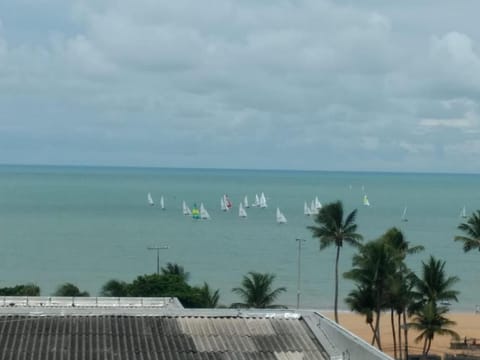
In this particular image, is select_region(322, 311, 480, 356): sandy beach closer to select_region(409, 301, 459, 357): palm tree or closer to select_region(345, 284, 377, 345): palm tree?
select_region(345, 284, 377, 345): palm tree

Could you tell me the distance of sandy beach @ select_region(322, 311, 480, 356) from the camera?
158 ft

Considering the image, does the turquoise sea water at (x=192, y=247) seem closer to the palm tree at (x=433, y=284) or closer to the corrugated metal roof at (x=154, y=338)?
the palm tree at (x=433, y=284)

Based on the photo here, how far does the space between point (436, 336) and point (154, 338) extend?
1477 inches

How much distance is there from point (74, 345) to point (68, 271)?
71434mm

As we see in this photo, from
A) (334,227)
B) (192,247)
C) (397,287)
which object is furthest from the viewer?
(192,247)

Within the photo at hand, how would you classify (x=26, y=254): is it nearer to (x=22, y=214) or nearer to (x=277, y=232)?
(x=277, y=232)

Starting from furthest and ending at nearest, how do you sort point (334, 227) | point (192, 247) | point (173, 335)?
1. point (192, 247)
2. point (334, 227)
3. point (173, 335)

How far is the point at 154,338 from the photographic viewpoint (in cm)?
1716

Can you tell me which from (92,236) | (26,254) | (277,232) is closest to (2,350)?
(26,254)

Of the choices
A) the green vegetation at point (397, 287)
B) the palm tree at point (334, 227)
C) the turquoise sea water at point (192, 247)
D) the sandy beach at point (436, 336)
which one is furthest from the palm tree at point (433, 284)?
the turquoise sea water at point (192, 247)

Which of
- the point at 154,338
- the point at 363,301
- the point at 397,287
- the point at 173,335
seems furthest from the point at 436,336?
the point at 154,338

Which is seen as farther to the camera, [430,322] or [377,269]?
[377,269]

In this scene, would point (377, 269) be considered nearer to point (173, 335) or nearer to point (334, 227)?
point (334, 227)

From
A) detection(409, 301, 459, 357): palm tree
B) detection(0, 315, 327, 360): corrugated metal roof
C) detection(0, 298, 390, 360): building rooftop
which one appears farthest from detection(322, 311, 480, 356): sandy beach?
detection(0, 315, 327, 360): corrugated metal roof
